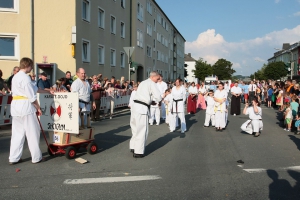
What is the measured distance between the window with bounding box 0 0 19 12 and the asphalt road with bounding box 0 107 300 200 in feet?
44.1

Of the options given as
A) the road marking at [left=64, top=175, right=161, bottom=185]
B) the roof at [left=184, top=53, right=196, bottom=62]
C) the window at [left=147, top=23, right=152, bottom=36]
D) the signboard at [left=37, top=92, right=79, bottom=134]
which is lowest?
the road marking at [left=64, top=175, right=161, bottom=185]

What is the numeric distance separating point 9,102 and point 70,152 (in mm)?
5790

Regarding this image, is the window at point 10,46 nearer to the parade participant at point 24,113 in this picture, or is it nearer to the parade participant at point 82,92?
the parade participant at point 82,92

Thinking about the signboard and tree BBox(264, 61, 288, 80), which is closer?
the signboard

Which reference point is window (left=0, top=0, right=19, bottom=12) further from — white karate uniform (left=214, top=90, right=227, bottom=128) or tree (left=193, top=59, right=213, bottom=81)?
tree (left=193, top=59, right=213, bottom=81)

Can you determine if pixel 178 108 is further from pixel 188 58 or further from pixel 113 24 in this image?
pixel 188 58

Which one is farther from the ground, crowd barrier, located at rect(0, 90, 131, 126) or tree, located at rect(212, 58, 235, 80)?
tree, located at rect(212, 58, 235, 80)

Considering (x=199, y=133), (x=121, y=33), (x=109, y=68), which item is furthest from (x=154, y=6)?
(x=199, y=133)

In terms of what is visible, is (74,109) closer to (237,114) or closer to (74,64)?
(237,114)

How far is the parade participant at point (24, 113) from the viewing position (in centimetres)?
634

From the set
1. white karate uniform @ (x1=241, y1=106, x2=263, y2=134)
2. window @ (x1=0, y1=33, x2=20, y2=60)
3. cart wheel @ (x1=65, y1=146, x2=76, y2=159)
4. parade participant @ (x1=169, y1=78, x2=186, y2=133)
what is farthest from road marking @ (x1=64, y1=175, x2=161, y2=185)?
window @ (x1=0, y1=33, x2=20, y2=60)

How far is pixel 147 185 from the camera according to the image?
527 cm

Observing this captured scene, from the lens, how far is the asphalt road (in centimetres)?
489

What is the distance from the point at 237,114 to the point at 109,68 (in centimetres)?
1369
